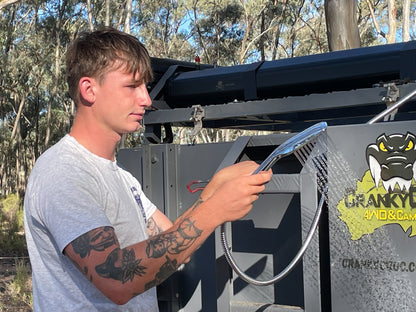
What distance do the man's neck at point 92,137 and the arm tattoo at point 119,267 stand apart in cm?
35

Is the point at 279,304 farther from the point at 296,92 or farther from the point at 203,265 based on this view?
the point at 296,92

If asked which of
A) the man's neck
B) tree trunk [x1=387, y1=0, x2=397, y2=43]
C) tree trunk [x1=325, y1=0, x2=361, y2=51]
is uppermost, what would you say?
tree trunk [x1=387, y1=0, x2=397, y2=43]

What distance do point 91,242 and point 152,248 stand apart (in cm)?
15

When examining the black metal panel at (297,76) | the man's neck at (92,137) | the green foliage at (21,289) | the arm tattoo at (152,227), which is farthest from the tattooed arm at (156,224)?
the green foliage at (21,289)

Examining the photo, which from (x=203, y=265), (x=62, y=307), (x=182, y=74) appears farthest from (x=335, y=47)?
(x=62, y=307)

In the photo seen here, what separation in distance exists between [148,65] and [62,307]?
688 mm

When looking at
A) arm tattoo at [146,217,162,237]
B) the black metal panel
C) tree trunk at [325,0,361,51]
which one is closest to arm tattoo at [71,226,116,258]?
arm tattoo at [146,217,162,237]

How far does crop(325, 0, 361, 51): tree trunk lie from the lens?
5.56 m

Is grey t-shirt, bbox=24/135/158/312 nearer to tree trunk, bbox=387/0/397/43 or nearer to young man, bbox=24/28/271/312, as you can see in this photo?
young man, bbox=24/28/271/312

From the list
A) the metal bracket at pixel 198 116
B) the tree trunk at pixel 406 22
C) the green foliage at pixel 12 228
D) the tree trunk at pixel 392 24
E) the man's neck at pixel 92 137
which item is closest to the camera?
the man's neck at pixel 92 137

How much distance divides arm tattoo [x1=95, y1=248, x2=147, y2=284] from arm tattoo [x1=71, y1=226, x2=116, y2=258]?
0.09ft

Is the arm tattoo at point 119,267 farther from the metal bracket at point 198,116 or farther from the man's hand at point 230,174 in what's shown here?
the metal bracket at point 198,116

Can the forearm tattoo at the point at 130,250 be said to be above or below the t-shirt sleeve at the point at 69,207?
below

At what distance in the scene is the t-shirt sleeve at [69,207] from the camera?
1394 mm
